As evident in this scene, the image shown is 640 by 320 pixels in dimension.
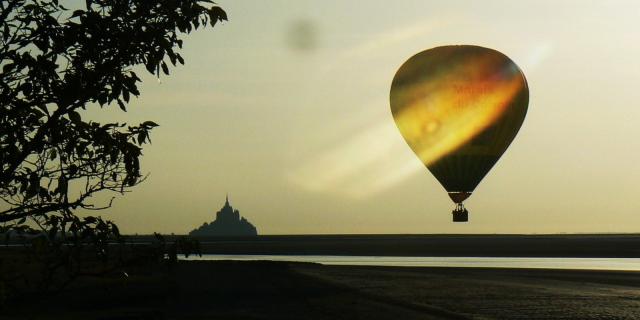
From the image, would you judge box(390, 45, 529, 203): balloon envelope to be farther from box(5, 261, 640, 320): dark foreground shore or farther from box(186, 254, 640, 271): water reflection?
box(5, 261, 640, 320): dark foreground shore

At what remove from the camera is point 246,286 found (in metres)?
48.6

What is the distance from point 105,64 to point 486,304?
29799 mm

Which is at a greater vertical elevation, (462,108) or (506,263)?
(462,108)

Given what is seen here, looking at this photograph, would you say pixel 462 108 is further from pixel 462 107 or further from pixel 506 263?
pixel 506 263

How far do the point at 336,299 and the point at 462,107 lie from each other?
39631 millimetres

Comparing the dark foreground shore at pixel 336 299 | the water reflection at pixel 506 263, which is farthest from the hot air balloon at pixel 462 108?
the dark foreground shore at pixel 336 299

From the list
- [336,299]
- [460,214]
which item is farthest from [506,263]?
[336,299]

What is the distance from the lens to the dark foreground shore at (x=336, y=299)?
1351 inches

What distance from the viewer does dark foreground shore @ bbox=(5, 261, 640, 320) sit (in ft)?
113

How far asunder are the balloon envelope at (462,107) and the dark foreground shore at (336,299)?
2088 centimetres

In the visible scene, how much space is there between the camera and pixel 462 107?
251 feet

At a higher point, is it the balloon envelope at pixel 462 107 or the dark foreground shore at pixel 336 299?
Answer: the balloon envelope at pixel 462 107

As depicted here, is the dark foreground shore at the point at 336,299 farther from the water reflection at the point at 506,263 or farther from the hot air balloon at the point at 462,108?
the water reflection at the point at 506,263

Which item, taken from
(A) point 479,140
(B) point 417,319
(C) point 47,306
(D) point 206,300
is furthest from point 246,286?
(A) point 479,140
